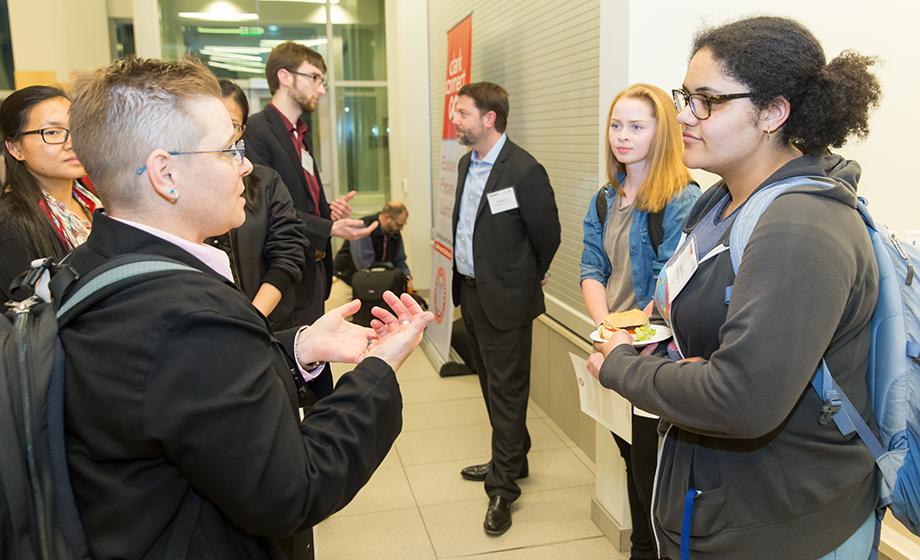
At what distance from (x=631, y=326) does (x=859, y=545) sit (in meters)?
0.65

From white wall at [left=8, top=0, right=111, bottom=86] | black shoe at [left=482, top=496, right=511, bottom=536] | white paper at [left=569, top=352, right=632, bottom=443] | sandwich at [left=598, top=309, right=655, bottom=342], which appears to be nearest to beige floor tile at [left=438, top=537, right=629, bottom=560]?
black shoe at [left=482, top=496, right=511, bottom=536]

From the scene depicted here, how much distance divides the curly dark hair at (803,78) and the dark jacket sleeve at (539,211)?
6.21 feet

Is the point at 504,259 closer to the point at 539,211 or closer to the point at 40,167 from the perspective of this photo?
the point at 539,211

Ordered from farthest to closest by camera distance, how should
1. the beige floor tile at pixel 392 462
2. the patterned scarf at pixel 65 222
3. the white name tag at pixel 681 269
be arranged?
the beige floor tile at pixel 392 462 → the patterned scarf at pixel 65 222 → the white name tag at pixel 681 269

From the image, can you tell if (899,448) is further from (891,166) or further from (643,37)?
(643,37)

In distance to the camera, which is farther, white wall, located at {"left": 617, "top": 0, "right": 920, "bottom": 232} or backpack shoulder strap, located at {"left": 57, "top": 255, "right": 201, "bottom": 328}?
white wall, located at {"left": 617, "top": 0, "right": 920, "bottom": 232}

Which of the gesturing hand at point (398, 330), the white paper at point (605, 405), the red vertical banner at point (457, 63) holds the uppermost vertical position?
the red vertical banner at point (457, 63)

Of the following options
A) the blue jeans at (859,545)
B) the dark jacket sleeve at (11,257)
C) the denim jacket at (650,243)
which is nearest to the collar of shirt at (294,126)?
the dark jacket sleeve at (11,257)

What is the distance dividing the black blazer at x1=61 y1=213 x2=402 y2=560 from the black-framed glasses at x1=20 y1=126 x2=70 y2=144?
134cm

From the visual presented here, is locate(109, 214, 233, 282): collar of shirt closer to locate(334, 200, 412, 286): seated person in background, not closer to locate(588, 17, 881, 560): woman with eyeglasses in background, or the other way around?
locate(588, 17, 881, 560): woman with eyeglasses in background

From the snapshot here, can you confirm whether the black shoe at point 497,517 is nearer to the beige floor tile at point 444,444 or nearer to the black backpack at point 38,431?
the beige floor tile at point 444,444

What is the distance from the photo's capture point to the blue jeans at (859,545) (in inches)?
55.7

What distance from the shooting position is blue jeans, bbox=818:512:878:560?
1.42 metres

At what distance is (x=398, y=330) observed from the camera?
1.31m
